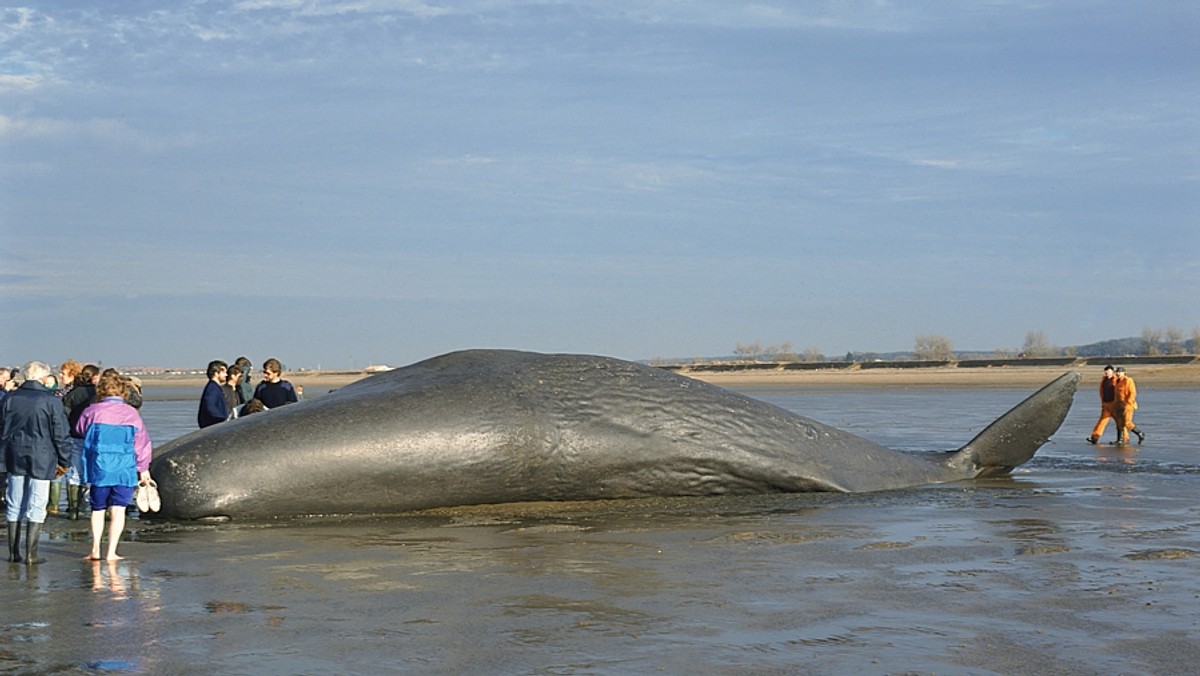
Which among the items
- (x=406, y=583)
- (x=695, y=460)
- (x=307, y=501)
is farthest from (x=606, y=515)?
(x=406, y=583)

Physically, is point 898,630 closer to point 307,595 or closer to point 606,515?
point 307,595

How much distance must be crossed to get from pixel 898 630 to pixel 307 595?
3.44 metres

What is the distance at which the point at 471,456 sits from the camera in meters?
10.9

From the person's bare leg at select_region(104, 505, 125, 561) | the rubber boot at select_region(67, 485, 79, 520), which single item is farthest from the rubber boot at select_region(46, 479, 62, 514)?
the person's bare leg at select_region(104, 505, 125, 561)

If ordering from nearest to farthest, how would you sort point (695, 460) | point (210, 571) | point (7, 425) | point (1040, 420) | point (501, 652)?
point (501, 652) → point (210, 571) → point (7, 425) → point (695, 460) → point (1040, 420)

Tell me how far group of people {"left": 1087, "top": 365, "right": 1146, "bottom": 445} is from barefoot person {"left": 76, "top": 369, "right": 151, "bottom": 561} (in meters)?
15.3

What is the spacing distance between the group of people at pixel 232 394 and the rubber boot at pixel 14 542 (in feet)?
13.1

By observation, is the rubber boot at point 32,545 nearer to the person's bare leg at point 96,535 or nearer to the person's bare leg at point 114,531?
the person's bare leg at point 96,535

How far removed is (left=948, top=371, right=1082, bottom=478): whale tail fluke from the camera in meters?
13.3

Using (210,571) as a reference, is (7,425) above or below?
above

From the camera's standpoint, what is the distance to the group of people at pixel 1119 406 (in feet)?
64.4

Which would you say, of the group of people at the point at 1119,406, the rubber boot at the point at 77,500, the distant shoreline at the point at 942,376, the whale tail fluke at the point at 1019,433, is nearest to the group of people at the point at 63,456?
the rubber boot at the point at 77,500

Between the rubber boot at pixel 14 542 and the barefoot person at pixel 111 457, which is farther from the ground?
the barefoot person at pixel 111 457

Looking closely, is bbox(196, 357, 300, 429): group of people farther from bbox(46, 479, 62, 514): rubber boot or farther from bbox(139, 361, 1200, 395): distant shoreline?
bbox(139, 361, 1200, 395): distant shoreline
